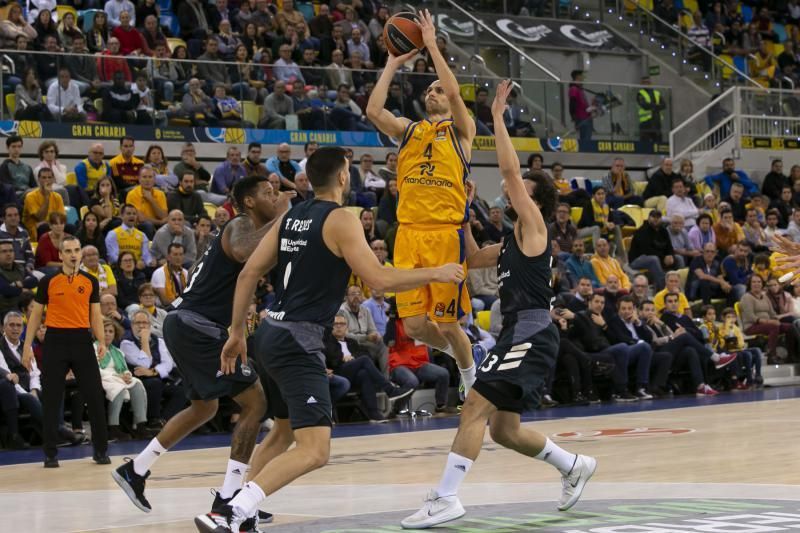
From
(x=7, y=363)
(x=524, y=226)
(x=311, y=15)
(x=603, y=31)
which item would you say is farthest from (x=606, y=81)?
(x=524, y=226)

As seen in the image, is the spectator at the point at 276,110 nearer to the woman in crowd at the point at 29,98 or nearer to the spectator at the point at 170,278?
the woman in crowd at the point at 29,98

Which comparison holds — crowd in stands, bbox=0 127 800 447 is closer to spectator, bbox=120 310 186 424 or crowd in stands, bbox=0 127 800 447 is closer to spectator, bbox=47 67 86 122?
spectator, bbox=120 310 186 424

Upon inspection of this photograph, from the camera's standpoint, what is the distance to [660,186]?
2166cm

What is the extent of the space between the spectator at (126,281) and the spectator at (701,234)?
9.05 m

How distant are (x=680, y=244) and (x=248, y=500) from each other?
1499 centimetres

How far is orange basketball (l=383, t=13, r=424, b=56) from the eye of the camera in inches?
360

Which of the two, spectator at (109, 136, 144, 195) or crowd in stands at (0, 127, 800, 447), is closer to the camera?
crowd in stands at (0, 127, 800, 447)

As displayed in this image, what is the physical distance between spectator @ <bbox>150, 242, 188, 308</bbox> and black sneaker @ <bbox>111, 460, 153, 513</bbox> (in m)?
6.91

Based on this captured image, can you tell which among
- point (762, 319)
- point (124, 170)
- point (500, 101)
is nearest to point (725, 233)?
point (762, 319)

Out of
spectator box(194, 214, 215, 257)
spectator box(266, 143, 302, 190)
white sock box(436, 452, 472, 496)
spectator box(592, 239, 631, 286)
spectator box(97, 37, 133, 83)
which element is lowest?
spectator box(592, 239, 631, 286)

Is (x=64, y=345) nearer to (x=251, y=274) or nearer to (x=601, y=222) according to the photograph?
(x=251, y=274)

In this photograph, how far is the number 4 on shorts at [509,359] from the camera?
24.0 ft

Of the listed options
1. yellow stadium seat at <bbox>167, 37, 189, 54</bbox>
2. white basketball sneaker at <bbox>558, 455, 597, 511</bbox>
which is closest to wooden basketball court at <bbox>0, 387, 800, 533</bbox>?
white basketball sneaker at <bbox>558, 455, 597, 511</bbox>

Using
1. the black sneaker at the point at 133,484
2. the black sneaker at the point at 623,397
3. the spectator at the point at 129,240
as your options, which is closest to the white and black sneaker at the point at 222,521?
the black sneaker at the point at 133,484
